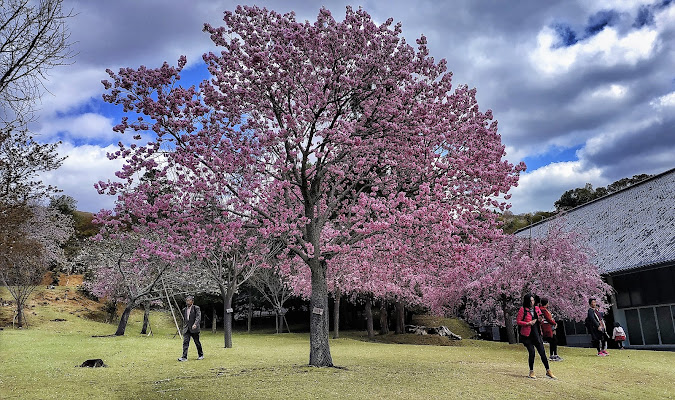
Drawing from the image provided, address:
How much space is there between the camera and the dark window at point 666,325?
2277cm

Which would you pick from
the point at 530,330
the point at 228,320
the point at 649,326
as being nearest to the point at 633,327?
the point at 649,326

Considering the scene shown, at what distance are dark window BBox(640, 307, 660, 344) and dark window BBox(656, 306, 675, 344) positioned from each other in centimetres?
33

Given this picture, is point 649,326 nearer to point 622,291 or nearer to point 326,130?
point 622,291

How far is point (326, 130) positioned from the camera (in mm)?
13422

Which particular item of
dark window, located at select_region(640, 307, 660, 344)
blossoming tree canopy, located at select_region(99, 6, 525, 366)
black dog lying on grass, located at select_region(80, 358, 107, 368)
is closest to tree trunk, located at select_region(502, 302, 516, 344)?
dark window, located at select_region(640, 307, 660, 344)

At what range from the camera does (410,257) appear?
13891 mm

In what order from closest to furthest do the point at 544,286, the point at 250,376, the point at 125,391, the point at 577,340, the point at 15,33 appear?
the point at 15,33 → the point at 125,391 → the point at 250,376 → the point at 544,286 → the point at 577,340

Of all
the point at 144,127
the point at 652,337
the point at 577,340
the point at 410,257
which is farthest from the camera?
the point at 577,340

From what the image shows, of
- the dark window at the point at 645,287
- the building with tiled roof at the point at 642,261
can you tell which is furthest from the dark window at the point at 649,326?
the dark window at the point at 645,287

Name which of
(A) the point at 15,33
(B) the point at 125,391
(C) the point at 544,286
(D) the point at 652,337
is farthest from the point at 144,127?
(D) the point at 652,337

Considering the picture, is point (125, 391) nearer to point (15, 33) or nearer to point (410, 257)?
point (15, 33)

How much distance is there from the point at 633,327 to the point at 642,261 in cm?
A: 398

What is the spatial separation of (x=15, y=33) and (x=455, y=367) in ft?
44.9

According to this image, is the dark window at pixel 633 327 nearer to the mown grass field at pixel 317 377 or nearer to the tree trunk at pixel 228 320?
the mown grass field at pixel 317 377
